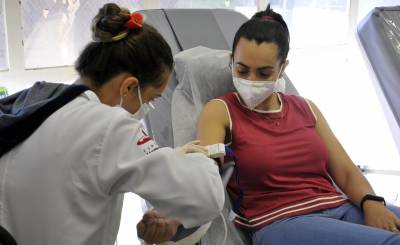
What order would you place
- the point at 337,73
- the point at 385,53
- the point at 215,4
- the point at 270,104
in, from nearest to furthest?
1. the point at 270,104
2. the point at 385,53
3. the point at 215,4
4. the point at 337,73

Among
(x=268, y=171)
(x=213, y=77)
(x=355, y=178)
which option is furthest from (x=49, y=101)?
(x=355, y=178)

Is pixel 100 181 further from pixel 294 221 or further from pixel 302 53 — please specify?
pixel 302 53

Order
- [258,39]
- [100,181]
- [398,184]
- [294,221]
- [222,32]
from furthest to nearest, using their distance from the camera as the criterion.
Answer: [398,184] → [222,32] → [258,39] → [294,221] → [100,181]

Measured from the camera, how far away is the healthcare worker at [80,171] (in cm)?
85

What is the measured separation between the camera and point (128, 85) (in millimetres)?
1036

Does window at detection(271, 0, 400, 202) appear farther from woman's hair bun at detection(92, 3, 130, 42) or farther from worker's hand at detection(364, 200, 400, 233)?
woman's hair bun at detection(92, 3, 130, 42)

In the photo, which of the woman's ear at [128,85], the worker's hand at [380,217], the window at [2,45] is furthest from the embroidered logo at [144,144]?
the window at [2,45]

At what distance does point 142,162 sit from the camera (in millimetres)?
859

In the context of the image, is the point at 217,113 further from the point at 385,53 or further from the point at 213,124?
the point at 385,53

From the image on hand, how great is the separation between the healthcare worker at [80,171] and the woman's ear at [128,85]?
4.3 inches

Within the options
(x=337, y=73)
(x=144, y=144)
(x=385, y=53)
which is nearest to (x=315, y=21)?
(x=337, y=73)

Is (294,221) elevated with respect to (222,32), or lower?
lower

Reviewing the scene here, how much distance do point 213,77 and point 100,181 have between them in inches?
39.4

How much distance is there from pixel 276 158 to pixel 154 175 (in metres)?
0.68
